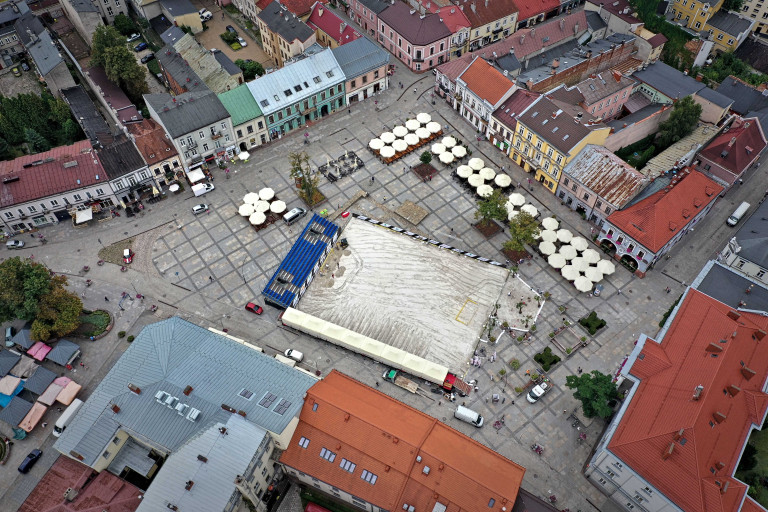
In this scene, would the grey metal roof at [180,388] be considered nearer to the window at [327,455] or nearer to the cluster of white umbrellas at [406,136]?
the window at [327,455]

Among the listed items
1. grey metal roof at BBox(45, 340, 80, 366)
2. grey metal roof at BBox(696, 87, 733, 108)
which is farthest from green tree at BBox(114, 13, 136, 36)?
grey metal roof at BBox(696, 87, 733, 108)

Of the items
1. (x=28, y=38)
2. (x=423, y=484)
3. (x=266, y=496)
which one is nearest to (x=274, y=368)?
(x=266, y=496)

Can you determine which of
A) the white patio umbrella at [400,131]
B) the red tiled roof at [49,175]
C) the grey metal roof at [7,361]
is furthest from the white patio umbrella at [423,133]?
the grey metal roof at [7,361]

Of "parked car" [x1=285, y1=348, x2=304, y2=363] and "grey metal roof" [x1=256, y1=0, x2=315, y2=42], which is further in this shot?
"grey metal roof" [x1=256, y1=0, x2=315, y2=42]

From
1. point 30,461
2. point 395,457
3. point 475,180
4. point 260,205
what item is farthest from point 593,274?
point 30,461

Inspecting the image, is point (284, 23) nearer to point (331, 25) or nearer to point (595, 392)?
point (331, 25)

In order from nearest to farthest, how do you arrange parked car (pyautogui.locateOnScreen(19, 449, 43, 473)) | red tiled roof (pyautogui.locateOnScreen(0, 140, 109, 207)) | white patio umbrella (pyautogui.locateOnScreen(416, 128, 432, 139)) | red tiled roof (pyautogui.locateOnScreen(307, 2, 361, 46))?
parked car (pyautogui.locateOnScreen(19, 449, 43, 473)) < red tiled roof (pyautogui.locateOnScreen(0, 140, 109, 207)) < white patio umbrella (pyautogui.locateOnScreen(416, 128, 432, 139)) < red tiled roof (pyautogui.locateOnScreen(307, 2, 361, 46))

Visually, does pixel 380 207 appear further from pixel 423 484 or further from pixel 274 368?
pixel 423 484

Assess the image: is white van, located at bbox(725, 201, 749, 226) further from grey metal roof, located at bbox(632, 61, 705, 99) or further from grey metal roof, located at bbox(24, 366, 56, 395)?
grey metal roof, located at bbox(24, 366, 56, 395)
